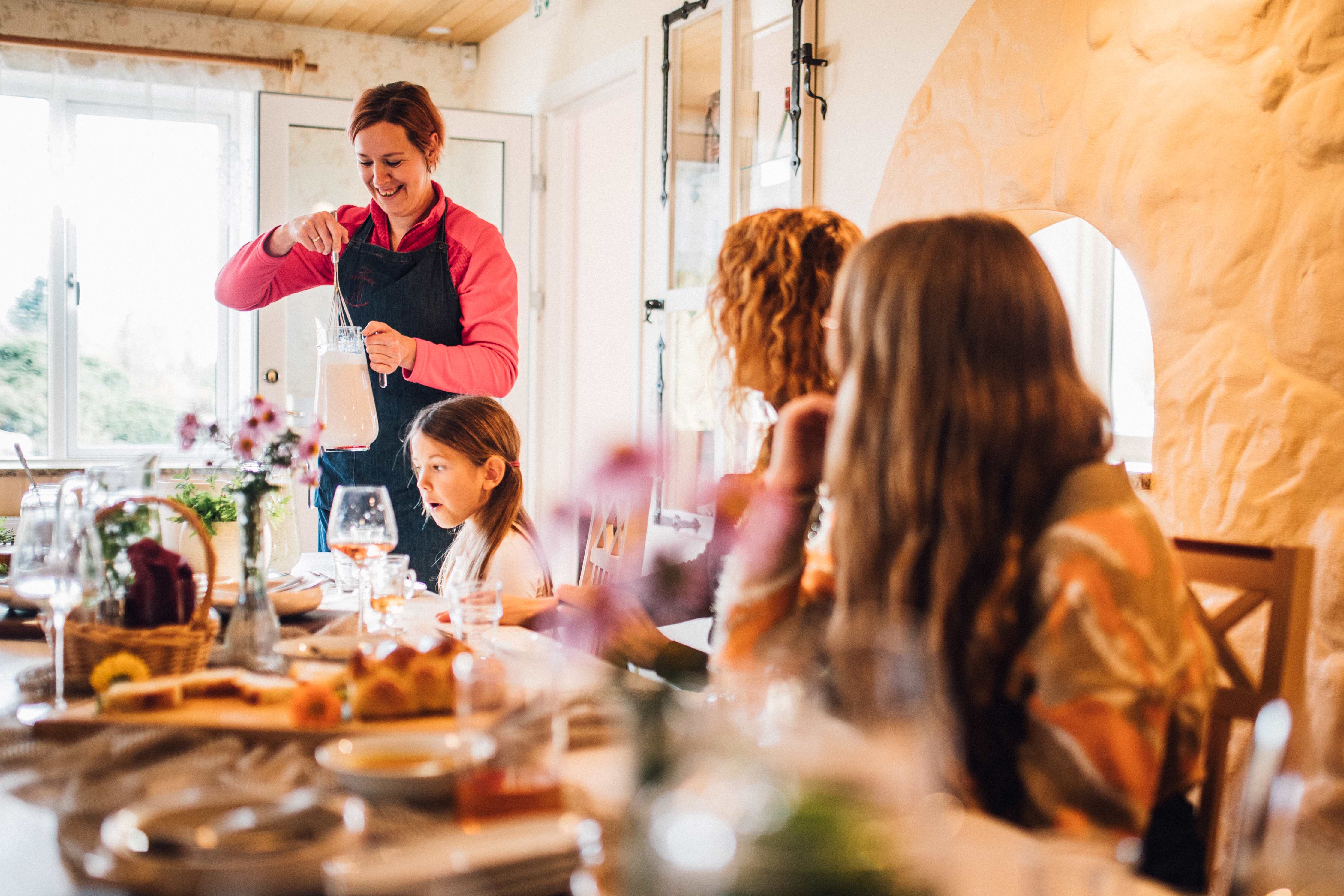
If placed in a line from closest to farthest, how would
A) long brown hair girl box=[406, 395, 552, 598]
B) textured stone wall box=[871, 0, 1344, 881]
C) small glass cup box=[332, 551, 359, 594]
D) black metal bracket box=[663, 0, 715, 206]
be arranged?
1. textured stone wall box=[871, 0, 1344, 881]
2. small glass cup box=[332, 551, 359, 594]
3. long brown hair girl box=[406, 395, 552, 598]
4. black metal bracket box=[663, 0, 715, 206]

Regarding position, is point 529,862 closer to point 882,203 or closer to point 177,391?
point 882,203

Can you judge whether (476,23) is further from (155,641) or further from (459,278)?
(155,641)

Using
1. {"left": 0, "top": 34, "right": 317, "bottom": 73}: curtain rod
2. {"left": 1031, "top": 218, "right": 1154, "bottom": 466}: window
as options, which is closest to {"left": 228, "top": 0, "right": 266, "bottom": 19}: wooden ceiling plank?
{"left": 0, "top": 34, "right": 317, "bottom": 73}: curtain rod

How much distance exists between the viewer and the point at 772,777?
1.66 ft

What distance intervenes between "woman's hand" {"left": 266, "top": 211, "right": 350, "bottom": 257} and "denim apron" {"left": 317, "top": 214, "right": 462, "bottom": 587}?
0.14 meters

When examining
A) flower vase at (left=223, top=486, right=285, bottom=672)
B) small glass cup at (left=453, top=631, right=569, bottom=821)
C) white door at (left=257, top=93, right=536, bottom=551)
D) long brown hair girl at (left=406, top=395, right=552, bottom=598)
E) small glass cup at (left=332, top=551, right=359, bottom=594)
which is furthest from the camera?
white door at (left=257, top=93, right=536, bottom=551)

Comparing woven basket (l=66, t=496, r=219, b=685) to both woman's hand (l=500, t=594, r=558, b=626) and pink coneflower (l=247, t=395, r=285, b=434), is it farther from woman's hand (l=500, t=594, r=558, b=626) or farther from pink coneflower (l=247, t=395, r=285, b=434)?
woman's hand (l=500, t=594, r=558, b=626)

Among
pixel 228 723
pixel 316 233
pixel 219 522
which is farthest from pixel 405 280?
pixel 228 723

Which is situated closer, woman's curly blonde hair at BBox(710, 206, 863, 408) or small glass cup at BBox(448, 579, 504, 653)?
small glass cup at BBox(448, 579, 504, 653)

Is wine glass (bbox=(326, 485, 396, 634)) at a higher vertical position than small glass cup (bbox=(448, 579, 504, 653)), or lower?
higher

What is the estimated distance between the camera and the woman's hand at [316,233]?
7.97 feet

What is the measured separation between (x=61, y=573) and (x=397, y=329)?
5.56 ft

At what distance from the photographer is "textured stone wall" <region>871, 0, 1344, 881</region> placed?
5.30 feet

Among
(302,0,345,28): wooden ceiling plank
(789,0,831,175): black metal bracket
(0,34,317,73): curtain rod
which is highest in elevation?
(302,0,345,28): wooden ceiling plank
